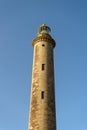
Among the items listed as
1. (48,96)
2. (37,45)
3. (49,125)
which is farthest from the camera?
(37,45)

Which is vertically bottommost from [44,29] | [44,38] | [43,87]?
[43,87]

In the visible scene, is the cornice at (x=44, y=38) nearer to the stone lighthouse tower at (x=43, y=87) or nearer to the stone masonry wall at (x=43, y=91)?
the stone lighthouse tower at (x=43, y=87)

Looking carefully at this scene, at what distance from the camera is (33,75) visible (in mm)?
26750

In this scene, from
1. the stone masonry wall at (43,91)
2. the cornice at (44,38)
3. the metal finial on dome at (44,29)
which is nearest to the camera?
the stone masonry wall at (43,91)

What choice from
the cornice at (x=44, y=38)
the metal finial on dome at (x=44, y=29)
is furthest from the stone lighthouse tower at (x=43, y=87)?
the metal finial on dome at (x=44, y=29)

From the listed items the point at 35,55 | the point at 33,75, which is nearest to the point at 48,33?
the point at 35,55

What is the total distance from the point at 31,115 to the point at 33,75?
4.45 m

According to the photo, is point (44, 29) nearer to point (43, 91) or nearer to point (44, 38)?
point (44, 38)

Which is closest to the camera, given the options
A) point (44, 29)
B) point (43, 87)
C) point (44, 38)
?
point (43, 87)

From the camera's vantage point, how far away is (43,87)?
25.1 metres

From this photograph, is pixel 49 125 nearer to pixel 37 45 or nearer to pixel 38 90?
pixel 38 90

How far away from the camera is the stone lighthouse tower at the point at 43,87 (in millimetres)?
23375

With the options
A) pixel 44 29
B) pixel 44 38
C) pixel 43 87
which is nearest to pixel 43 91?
pixel 43 87

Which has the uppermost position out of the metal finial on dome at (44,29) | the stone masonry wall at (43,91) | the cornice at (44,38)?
the metal finial on dome at (44,29)
